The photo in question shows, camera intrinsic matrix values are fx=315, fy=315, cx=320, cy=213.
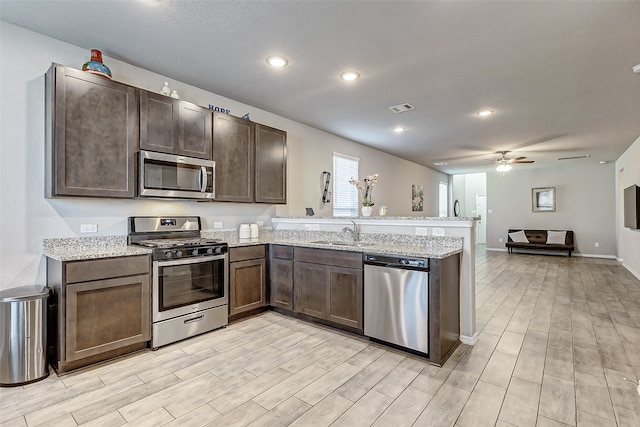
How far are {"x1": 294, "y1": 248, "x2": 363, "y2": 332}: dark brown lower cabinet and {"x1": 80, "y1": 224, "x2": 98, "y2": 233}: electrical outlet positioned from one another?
6.39 ft

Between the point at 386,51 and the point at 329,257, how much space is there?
2029 millimetres

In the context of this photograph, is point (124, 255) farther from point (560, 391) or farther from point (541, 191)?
point (541, 191)

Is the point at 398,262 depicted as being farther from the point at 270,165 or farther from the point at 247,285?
the point at 270,165

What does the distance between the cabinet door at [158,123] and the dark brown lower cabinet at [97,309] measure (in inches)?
43.4

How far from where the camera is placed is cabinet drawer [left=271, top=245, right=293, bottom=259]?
366 cm

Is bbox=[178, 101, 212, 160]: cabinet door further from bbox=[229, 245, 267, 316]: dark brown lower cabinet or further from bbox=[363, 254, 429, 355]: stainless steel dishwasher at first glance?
bbox=[363, 254, 429, 355]: stainless steel dishwasher

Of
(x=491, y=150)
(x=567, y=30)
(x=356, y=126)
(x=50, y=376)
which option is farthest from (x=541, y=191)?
(x=50, y=376)

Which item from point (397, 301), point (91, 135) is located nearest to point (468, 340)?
point (397, 301)

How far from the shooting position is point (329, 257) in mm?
3283

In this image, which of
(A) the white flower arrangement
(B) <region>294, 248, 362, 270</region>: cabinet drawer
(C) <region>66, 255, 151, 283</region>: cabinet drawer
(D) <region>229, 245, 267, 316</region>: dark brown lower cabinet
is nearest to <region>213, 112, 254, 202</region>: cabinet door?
(D) <region>229, 245, 267, 316</region>: dark brown lower cabinet

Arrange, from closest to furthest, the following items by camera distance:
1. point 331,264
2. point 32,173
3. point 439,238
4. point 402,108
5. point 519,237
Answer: point 32,173 < point 439,238 < point 331,264 < point 402,108 < point 519,237

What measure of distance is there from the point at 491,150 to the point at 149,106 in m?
6.57

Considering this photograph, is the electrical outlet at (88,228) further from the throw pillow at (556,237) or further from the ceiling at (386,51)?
the throw pillow at (556,237)

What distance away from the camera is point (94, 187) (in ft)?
8.78
